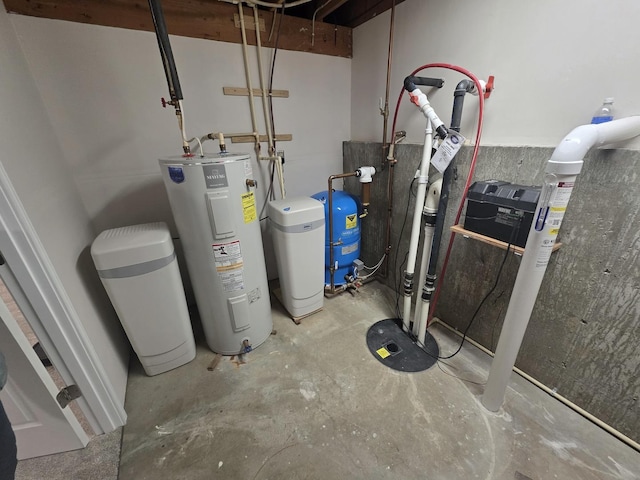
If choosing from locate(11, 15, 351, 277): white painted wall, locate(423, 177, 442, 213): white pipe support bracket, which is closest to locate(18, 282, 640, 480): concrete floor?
locate(423, 177, 442, 213): white pipe support bracket

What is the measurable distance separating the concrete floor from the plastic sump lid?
1.06m

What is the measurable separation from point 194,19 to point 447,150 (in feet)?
5.98

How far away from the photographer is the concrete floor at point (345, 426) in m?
1.17

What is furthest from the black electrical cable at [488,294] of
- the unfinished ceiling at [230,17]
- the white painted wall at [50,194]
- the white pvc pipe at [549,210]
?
the white painted wall at [50,194]

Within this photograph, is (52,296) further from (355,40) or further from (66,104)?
(355,40)

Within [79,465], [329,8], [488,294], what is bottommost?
[79,465]

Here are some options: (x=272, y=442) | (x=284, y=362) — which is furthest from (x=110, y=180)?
(x=272, y=442)

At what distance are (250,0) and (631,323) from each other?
2.72 meters

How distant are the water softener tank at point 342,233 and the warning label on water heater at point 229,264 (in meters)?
0.85

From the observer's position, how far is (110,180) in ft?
5.71

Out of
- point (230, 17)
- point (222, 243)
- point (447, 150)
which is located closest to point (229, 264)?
point (222, 243)

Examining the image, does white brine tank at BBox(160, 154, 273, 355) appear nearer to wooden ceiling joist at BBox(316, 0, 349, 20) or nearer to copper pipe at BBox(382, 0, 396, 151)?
copper pipe at BBox(382, 0, 396, 151)

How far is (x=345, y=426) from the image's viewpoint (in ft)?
4.40

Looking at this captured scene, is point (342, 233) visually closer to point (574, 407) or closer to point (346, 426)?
point (346, 426)
